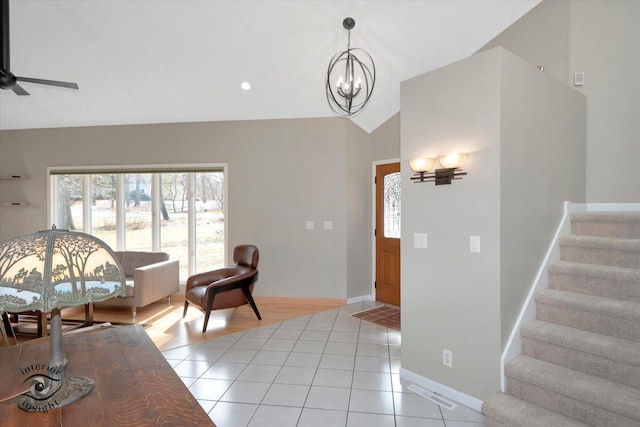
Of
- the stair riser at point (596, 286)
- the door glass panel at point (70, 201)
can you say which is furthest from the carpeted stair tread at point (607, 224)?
the door glass panel at point (70, 201)

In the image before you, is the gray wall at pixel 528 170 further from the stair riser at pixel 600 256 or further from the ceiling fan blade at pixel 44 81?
the ceiling fan blade at pixel 44 81

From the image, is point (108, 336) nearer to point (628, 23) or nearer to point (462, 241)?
point (462, 241)

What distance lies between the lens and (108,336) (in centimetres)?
171

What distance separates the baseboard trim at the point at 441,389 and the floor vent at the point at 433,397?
1.4 inches

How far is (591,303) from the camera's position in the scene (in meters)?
2.36

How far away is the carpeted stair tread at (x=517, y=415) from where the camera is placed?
6.65 ft

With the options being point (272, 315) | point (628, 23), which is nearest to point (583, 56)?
point (628, 23)

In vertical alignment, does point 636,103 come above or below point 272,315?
above

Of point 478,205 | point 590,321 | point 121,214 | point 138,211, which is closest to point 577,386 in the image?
point 590,321

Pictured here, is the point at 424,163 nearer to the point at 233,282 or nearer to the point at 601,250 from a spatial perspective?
the point at 601,250

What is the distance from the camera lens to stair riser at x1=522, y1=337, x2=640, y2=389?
203cm

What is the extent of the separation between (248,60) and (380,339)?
11.9ft

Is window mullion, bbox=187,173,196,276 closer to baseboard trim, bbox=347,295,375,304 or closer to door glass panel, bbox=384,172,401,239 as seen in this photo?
baseboard trim, bbox=347,295,375,304

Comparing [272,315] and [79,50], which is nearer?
[79,50]
